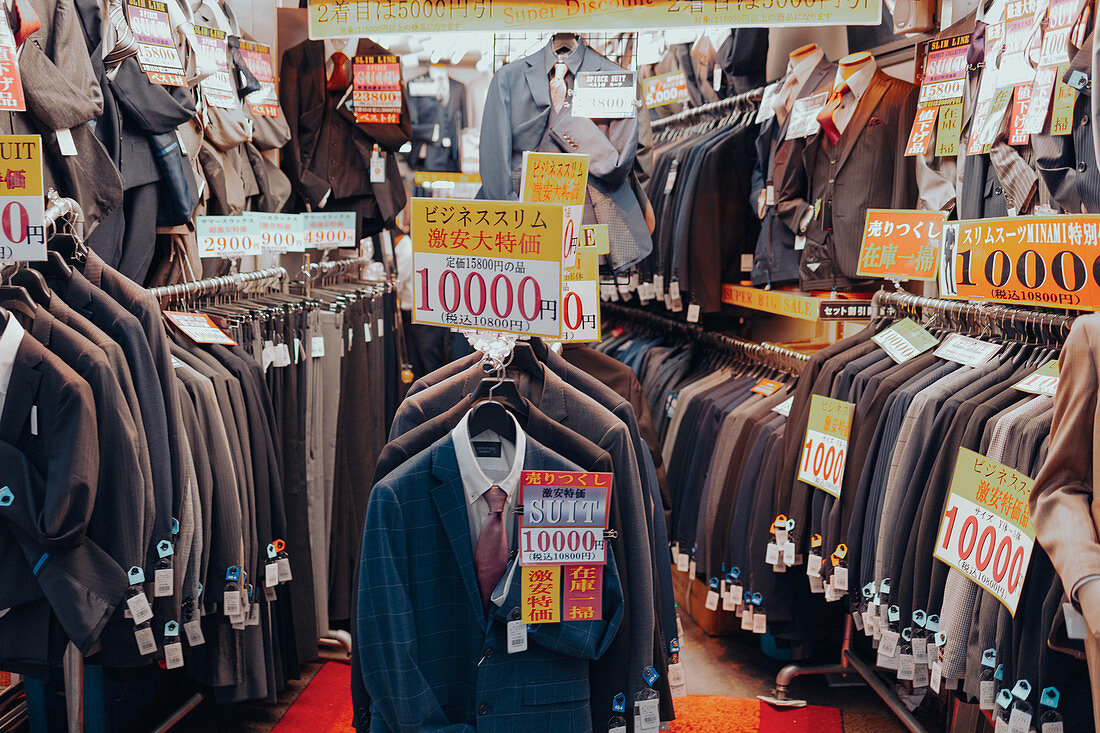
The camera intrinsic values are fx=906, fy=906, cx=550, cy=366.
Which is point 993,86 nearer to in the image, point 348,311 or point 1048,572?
point 1048,572

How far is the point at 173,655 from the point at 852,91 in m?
3.09

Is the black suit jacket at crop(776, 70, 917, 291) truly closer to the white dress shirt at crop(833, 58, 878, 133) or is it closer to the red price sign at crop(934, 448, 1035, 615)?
the white dress shirt at crop(833, 58, 878, 133)

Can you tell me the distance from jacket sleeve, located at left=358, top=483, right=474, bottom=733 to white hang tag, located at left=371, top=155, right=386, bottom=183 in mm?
3191

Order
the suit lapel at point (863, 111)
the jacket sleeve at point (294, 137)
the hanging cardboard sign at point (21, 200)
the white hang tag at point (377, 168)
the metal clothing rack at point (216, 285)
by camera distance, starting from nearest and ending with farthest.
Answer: the hanging cardboard sign at point (21, 200) → the metal clothing rack at point (216, 285) → the suit lapel at point (863, 111) → the jacket sleeve at point (294, 137) → the white hang tag at point (377, 168)

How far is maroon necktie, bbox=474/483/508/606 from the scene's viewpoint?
1.95 metres

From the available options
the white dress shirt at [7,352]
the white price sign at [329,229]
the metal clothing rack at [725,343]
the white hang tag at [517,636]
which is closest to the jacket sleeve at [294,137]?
the white price sign at [329,229]

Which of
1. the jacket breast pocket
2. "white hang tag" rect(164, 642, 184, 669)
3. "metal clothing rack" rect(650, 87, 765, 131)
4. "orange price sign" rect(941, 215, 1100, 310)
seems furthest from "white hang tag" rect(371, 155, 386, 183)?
the jacket breast pocket

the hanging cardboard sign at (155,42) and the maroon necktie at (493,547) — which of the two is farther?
the hanging cardboard sign at (155,42)

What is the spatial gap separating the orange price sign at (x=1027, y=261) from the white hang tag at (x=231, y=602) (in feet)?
7.32

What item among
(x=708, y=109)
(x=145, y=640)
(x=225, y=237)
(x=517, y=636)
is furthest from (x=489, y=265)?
(x=708, y=109)

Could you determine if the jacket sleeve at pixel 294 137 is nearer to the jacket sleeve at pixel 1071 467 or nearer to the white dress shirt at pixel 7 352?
the white dress shirt at pixel 7 352

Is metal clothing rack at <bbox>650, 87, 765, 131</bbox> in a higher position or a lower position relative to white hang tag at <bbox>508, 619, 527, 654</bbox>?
higher

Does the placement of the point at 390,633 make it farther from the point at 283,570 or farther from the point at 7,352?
the point at 283,570

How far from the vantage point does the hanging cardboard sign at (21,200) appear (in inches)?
83.8
